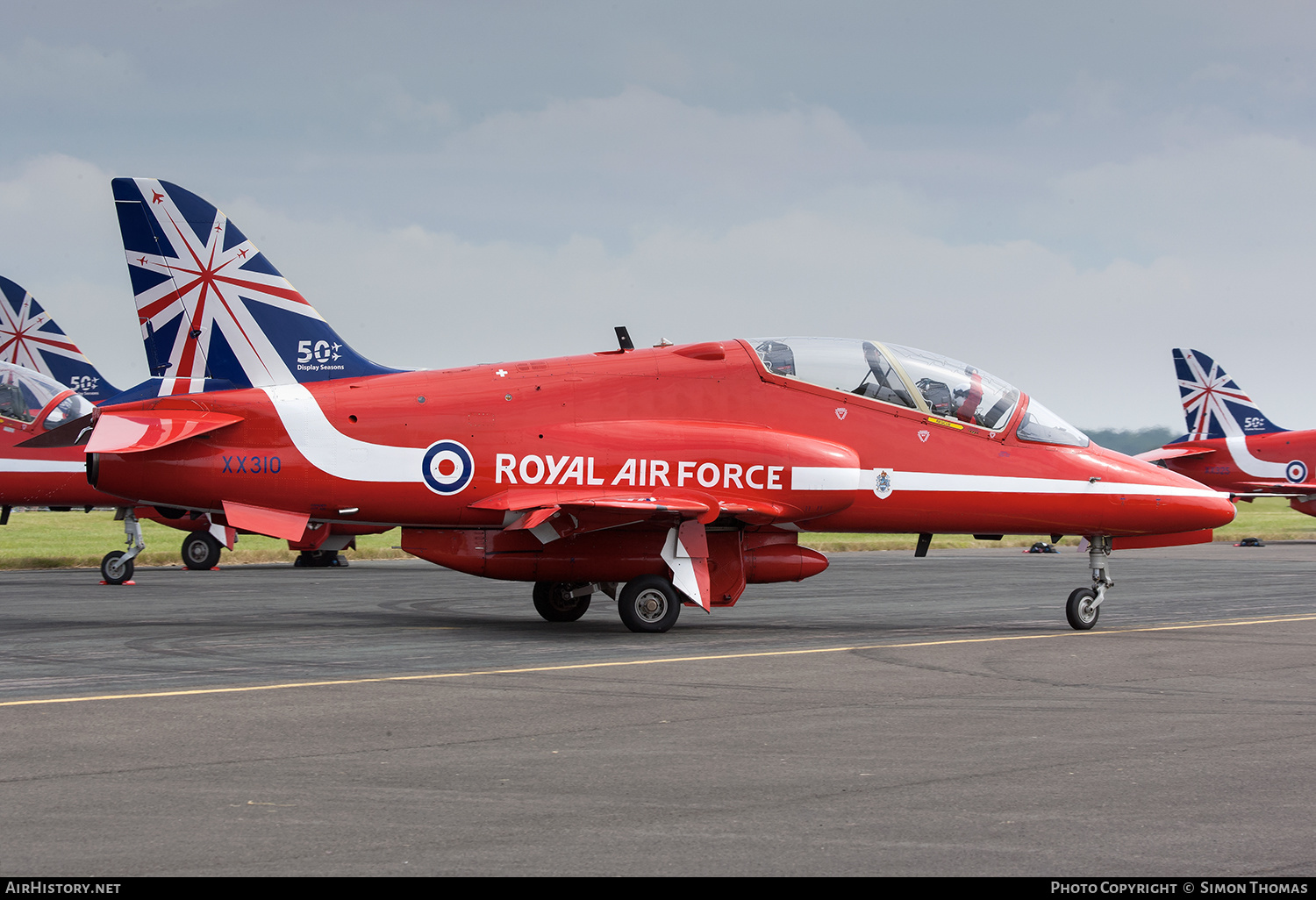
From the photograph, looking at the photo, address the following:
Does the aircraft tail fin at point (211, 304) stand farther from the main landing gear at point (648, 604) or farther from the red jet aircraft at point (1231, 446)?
the red jet aircraft at point (1231, 446)

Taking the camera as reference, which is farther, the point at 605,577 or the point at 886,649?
the point at 605,577

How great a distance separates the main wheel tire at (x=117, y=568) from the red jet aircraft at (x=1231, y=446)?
4435 centimetres

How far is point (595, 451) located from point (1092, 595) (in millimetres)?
6433

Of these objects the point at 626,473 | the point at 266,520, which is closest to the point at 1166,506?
the point at 626,473

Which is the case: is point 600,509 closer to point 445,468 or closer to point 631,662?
point 445,468

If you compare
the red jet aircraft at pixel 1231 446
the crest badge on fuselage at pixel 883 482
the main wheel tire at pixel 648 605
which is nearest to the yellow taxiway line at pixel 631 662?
the main wheel tire at pixel 648 605

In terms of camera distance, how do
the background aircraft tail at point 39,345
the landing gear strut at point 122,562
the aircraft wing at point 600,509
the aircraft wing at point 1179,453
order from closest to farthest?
the aircraft wing at point 600,509
the landing gear strut at point 122,562
the background aircraft tail at point 39,345
the aircraft wing at point 1179,453

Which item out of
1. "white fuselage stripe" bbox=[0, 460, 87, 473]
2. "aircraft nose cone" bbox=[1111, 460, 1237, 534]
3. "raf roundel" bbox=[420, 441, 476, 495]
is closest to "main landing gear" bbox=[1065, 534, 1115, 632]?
"aircraft nose cone" bbox=[1111, 460, 1237, 534]

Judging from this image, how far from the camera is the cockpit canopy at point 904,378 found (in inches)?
613

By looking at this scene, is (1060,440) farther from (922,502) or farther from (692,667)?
(692,667)

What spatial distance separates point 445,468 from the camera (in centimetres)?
1452

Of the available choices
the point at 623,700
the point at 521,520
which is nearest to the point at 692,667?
the point at 623,700
